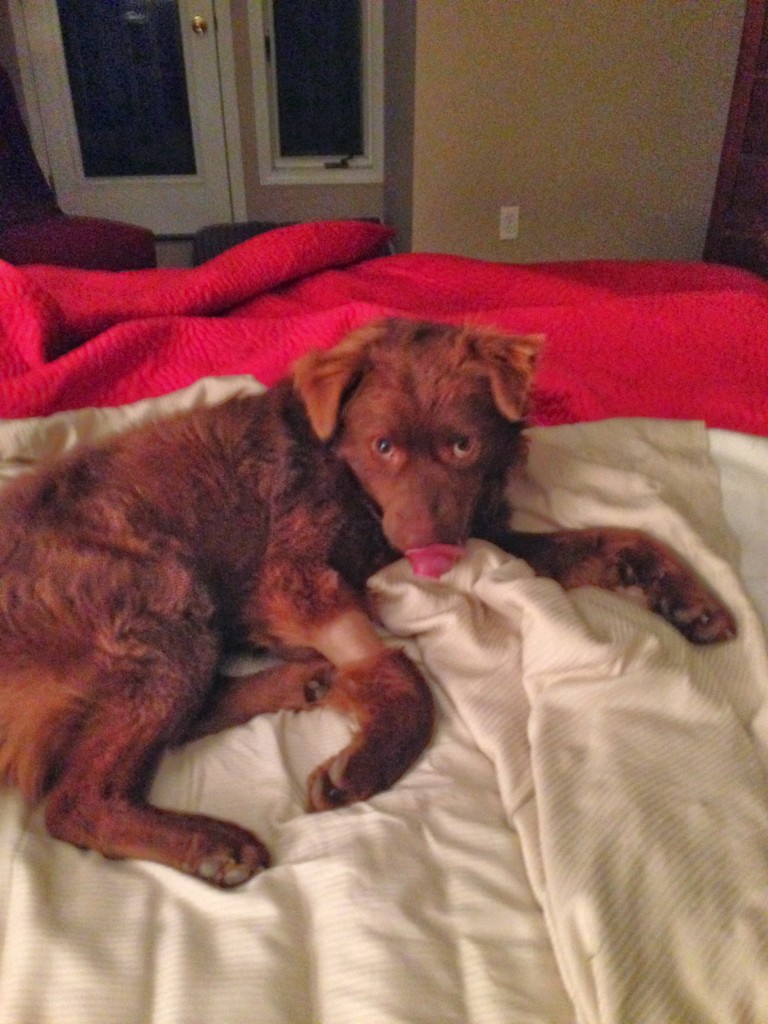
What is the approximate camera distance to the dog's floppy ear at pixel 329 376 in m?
1.70

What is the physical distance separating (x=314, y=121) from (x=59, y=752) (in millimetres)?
6860

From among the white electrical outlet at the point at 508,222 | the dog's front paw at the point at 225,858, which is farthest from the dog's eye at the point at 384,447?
the white electrical outlet at the point at 508,222

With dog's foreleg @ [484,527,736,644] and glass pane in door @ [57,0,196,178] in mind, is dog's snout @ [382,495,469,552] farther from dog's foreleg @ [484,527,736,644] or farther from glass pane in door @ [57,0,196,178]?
glass pane in door @ [57,0,196,178]

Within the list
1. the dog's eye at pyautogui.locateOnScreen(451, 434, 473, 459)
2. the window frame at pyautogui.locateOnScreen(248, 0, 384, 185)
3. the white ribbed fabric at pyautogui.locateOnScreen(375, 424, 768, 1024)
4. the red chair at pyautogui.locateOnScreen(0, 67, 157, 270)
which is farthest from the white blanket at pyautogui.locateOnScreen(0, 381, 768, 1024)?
the window frame at pyautogui.locateOnScreen(248, 0, 384, 185)

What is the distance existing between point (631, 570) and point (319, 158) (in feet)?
20.9

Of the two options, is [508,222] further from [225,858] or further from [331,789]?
[225,858]

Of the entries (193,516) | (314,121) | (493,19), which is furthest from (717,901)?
(314,121)

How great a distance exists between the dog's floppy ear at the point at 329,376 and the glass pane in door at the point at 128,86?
19.7 feet

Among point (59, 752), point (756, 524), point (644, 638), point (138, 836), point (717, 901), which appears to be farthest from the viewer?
point (756, 524)

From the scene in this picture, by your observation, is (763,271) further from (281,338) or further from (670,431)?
(281,338)

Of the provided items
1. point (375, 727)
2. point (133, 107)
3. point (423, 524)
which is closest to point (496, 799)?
point (375, 727)

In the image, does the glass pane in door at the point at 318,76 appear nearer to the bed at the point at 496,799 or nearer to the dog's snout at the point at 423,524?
the bed at the point at 496,799

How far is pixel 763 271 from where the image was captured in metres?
4.95

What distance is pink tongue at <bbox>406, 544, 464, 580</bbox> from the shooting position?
5.25 feet
